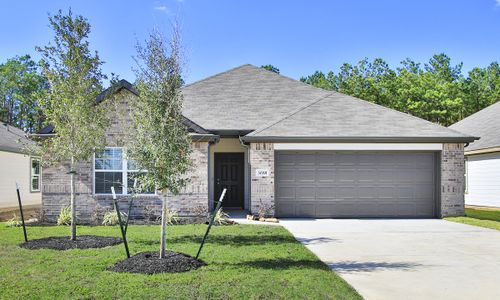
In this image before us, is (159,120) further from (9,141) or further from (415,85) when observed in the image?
(415,85)

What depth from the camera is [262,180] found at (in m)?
15.8

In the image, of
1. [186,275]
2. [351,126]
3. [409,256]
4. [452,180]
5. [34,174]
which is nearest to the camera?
[186,275]

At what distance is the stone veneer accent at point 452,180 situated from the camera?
637 inches

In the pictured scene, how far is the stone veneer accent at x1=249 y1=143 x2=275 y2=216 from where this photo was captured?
51.5 ft

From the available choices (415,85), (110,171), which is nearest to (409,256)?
(110,171)

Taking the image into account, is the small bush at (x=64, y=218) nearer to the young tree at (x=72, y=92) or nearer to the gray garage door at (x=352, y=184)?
the young tree at (x=72, y=92)

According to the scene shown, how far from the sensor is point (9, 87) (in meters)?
46.8

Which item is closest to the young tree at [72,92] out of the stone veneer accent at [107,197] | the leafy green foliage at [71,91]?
the leafy green foliage at [71,91]

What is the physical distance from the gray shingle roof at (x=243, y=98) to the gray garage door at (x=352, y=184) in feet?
8.04

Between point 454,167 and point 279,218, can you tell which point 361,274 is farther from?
point 454,167

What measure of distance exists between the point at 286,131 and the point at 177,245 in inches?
272

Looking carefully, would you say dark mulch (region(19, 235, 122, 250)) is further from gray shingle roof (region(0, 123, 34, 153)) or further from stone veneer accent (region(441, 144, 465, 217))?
stone veneer accent (region(441, 144, 465, 217))

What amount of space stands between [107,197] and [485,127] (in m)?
17.4

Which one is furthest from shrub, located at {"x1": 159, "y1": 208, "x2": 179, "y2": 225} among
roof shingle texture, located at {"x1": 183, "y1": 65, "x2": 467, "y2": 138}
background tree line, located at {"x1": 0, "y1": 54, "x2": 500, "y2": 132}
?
background tree line, located at {"x1": 0, "y1": 54, "x2": 500, "y2": 132}
